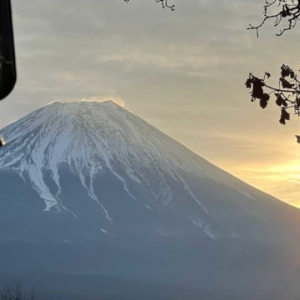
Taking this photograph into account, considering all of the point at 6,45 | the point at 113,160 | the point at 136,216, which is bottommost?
the point at 136,216

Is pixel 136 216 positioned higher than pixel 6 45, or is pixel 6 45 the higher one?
pixel 6 45

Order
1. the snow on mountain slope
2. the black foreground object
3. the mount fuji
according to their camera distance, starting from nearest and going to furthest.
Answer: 1. the black foreground object
2. the mount fuji
3. the snow on mountain slope

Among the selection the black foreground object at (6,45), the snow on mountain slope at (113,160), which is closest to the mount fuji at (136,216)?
the snow on mountain slope at (113,160)

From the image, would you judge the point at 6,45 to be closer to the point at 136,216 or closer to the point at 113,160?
the point at 136,216

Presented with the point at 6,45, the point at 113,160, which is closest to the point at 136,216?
the point at 113,160

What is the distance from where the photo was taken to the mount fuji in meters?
108

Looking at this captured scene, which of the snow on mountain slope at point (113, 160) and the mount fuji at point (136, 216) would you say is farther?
the snow on mountain slope at point (113, 160)

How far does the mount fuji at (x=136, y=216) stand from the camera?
108 metres

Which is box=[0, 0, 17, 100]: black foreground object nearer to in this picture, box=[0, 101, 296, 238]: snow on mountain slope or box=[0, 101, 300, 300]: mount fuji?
box=[0, 101, 300, 300]: mount fuji

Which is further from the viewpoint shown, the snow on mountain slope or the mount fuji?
the snow on mountain slope

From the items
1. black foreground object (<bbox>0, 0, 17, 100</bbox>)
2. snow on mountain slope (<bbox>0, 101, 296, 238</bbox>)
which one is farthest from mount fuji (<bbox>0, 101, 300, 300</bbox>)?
black foreground object (<bbox>0, 0, 17, 100</bbox>)

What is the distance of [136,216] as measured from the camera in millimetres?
110625

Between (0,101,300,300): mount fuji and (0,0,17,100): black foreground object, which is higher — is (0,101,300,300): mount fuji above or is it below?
below

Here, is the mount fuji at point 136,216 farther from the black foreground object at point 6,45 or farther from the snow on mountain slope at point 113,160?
the black foreground object at point 6,45
